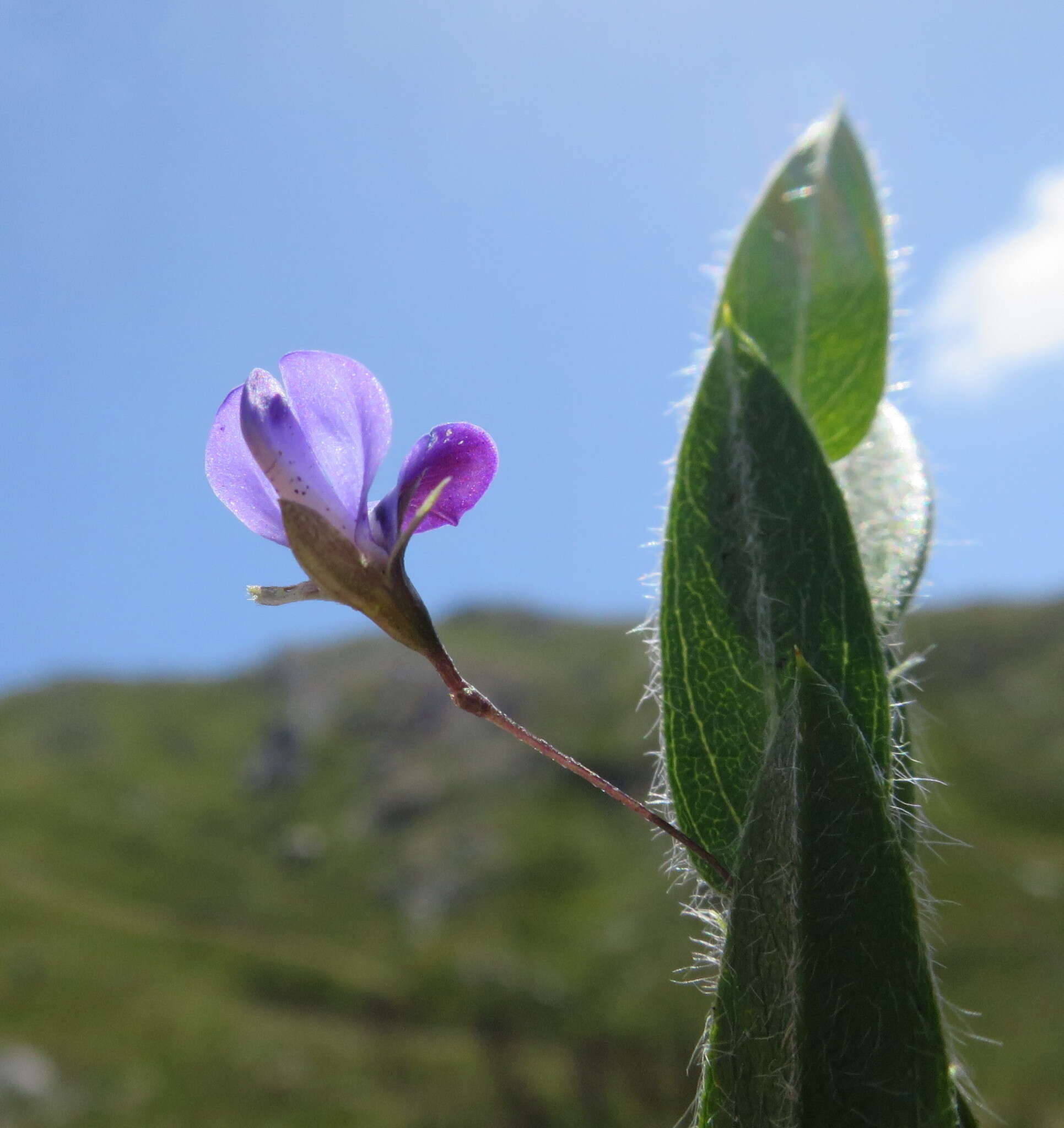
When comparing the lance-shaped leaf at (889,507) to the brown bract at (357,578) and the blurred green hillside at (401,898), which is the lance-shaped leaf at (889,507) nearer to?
the brown bract at (357,578)

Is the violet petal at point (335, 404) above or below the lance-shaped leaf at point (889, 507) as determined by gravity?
below

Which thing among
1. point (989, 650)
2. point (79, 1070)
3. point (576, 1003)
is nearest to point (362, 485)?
point (79, 1070)

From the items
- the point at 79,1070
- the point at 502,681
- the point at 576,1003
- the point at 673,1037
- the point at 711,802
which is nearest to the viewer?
the point at 711,802

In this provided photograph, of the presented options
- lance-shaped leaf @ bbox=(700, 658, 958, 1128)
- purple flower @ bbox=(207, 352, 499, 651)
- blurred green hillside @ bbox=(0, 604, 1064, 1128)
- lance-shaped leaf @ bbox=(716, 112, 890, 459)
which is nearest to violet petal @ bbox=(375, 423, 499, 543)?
purple flower @ bbox=(207, 352, 499, 651)

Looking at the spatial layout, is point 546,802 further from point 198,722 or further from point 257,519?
point 257,519

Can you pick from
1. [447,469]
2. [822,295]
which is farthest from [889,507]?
[447,469]

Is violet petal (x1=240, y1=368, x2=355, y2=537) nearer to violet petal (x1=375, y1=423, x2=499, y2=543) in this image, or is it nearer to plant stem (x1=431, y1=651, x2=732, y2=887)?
violet petal (x1=375, y1=423, x2=499, y2=543)

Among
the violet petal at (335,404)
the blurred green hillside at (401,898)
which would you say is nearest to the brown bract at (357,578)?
the violet petal at (335,404)
